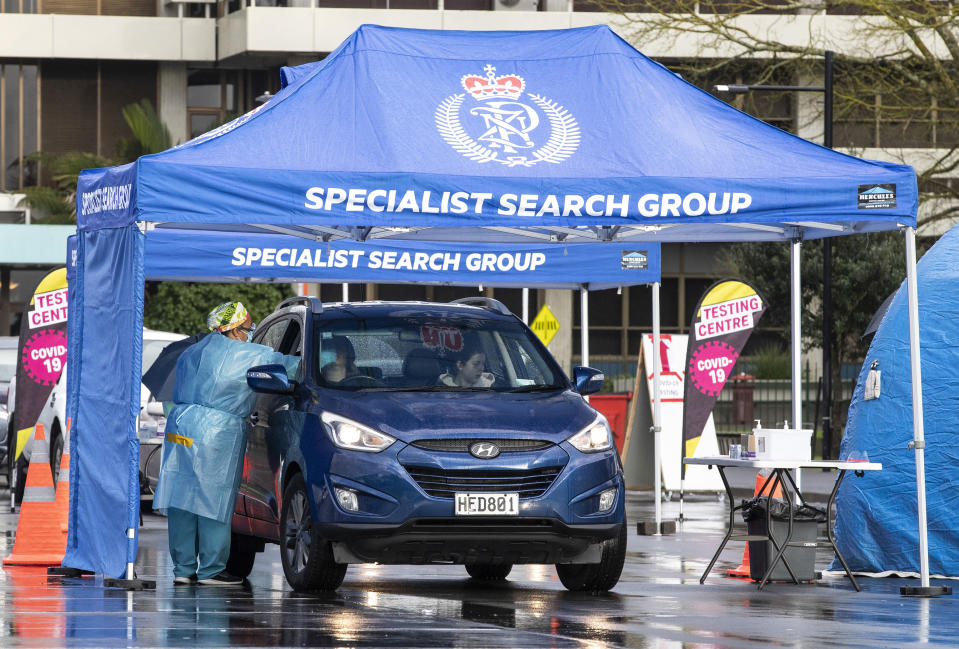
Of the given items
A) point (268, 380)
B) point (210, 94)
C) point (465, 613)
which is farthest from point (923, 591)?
point (210, 94)

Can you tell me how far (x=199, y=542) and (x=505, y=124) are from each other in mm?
3470

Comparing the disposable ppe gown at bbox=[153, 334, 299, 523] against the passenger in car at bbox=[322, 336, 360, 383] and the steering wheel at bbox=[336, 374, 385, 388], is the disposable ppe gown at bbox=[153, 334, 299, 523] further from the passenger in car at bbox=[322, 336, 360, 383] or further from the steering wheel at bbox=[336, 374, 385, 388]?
the steering wheel at bbox=[336, 374, 385, 388]

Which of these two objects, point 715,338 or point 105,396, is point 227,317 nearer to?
point 105,396

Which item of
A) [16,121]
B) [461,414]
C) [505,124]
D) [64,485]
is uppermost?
[16,121]

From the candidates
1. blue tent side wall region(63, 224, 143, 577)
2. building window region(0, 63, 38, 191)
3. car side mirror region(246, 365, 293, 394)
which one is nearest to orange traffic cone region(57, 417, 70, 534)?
blue tent side wall region(63, 224, 143, 577)

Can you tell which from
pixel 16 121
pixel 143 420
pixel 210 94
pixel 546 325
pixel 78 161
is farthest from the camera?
pixel 210 94

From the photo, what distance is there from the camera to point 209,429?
11906 mm

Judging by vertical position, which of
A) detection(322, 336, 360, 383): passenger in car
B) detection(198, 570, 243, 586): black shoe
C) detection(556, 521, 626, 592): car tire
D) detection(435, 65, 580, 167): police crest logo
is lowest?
detection(198, 570, 243, 586): black shoe

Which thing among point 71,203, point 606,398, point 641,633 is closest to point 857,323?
point 606,398

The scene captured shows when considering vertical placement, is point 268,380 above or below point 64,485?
above

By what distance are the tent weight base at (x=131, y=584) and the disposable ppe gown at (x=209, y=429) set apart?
51cm

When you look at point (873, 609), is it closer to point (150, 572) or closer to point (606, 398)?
point (150, 572)

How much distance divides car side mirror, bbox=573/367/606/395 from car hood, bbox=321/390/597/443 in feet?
1.40

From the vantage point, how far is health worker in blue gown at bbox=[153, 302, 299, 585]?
39.0 feet
